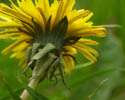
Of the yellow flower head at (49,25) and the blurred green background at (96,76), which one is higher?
the yellow flower head at (49,25)

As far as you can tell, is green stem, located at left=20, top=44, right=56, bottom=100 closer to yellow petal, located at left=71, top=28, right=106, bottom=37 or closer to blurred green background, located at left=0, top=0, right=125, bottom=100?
yellow petal, located at left=71, top=28, right=106, bottom=37

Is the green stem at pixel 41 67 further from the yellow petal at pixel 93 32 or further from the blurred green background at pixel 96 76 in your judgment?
the blurred green background at pixel 96 76

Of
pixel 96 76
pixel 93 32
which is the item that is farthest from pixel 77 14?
pixel 96 76

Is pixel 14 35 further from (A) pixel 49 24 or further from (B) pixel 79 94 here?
(B) pixel 79 94

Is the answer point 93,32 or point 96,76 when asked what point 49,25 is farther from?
point 96,76

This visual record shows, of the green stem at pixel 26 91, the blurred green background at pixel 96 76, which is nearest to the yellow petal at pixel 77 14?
the green stem at pixel 26 91

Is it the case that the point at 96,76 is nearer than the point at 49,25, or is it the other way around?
the point at 49,25

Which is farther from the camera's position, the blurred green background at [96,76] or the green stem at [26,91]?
the blurred green background at [96,76]

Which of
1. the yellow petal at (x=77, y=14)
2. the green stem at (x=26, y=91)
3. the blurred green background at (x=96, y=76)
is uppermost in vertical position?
the yellow petal at (x=77, y=14)
